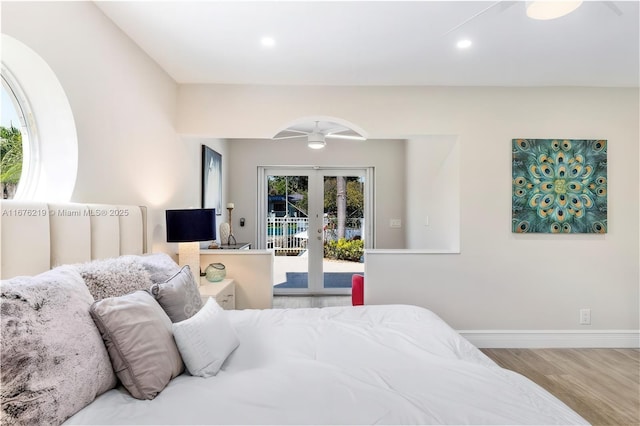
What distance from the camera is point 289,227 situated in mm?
5270

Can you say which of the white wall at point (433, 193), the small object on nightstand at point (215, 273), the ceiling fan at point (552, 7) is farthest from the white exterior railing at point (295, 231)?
the ceiling fan at point (552, 7)

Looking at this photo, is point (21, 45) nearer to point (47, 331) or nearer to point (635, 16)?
point (47, 331)

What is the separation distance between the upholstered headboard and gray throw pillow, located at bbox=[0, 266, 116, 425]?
278 millimetres

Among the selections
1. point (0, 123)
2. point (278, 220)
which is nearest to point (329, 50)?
point (0, 123)

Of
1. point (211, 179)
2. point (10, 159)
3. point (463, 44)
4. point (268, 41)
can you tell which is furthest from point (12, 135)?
point (463, 44)

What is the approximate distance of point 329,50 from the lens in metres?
2.53

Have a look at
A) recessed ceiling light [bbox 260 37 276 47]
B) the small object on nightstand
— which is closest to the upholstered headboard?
the small object on nightstand

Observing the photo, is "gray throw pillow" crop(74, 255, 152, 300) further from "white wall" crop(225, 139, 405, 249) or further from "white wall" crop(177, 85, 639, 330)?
"white wall" crop(225, 139, 405, 249)

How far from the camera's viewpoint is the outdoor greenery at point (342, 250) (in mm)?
5219

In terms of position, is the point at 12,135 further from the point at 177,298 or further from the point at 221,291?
the point at 221,291

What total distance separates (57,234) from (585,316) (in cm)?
424

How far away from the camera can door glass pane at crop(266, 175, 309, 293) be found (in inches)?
206

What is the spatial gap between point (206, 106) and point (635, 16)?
10.8 ft

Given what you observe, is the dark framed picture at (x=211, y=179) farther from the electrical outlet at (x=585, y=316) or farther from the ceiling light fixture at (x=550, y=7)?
the electrical outlet at (x=585, y=316)
